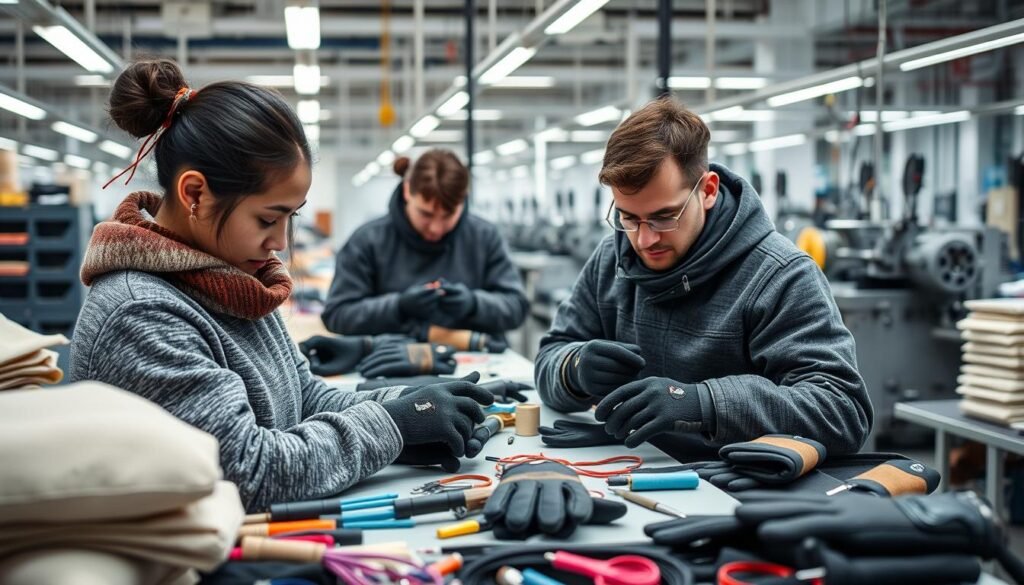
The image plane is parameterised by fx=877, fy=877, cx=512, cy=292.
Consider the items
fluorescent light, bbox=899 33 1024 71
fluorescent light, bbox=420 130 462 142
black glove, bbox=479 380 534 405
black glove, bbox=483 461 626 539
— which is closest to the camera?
black glove, bbox=483 461 626 539

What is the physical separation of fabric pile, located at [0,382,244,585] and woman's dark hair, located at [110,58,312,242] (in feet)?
1.52

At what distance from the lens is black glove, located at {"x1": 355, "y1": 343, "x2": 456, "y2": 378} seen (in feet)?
8.25

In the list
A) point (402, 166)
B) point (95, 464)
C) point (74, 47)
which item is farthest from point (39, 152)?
point (95, 464)

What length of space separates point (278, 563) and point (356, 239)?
236cm

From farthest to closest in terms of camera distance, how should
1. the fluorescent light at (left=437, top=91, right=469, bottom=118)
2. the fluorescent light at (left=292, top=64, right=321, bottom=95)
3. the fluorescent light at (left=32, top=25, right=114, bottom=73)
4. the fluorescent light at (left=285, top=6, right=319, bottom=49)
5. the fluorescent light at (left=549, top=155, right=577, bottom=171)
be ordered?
the fluorescent light at (left=549, top=155, right=577, bottom=171)
the fluorescent light at (left=292, top=64, right=321, bottom=95)
the fluorescent light at (left=437, top=91, right=469, bottom=118)
the fluorescent light at (left=285, top=6, right=319, bottom=49)
the fluorescent light at (left=32, top=25, right=114, bottom=73)

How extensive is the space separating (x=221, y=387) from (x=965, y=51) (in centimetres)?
271

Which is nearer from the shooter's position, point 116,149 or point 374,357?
point 374,357

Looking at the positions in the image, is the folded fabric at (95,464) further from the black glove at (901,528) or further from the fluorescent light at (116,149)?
the fluorescent light at (116,149)

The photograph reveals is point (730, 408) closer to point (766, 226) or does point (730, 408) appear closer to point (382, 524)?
point (766, 226)

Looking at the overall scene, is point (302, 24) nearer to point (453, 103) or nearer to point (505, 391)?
point (453, 103)

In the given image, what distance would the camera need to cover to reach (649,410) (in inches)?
63.6

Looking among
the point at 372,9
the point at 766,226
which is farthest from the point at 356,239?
the point at 372,9

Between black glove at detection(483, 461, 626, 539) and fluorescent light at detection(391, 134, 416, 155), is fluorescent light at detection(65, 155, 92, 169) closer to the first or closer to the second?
fluorescent light at detection(391, 134, 416, 155)

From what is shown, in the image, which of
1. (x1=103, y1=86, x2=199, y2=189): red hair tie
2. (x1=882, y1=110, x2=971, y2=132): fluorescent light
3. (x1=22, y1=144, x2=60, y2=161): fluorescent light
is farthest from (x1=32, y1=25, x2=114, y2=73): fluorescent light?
(x1=882, y1=110, x2=971, y2=132): fluorescent light
